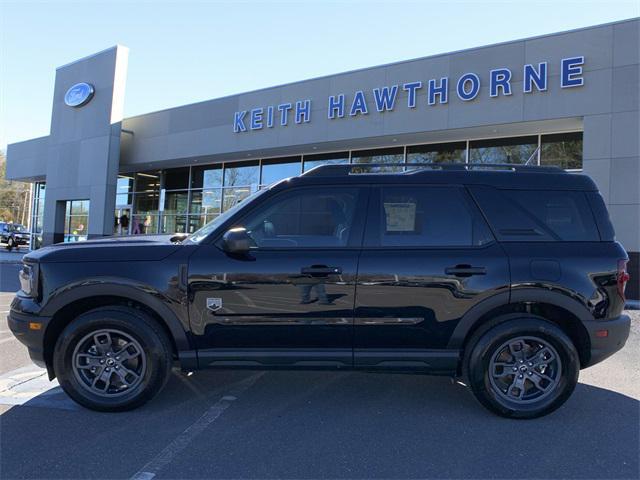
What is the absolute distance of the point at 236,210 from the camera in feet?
13.4

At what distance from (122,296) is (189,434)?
1.19m

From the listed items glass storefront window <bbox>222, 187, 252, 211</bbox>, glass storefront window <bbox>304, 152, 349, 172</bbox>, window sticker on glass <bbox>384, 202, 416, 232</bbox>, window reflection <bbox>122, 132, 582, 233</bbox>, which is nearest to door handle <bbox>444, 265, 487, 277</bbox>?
window sticker on glass <bbox>384, 202, 416, 232</bbox>

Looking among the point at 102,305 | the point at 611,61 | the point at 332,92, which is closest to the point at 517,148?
the point at 611,61

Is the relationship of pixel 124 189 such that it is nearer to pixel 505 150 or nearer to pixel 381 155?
pixel 381 155

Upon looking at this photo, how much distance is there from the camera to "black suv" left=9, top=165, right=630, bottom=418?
12.6 ft

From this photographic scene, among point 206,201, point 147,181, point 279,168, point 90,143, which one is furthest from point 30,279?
point 147,181

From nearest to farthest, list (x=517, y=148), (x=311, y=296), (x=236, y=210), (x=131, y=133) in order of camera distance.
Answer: (x=311, y=296) < (x=236, y=210) < (x=517, y=148) < (x=131, y=133)

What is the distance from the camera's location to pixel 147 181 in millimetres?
22953

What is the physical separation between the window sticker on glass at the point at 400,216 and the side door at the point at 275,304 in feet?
1.07

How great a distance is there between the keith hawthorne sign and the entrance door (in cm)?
908

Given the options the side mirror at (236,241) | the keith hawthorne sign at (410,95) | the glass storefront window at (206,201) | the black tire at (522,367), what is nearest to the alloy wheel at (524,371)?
the black tire at (522,367)

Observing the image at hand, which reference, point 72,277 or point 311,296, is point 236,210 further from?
point 72,277

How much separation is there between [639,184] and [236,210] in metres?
10.1

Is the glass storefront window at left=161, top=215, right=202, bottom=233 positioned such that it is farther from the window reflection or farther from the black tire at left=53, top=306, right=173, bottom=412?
the black tire at left=53, top=306, right=173, bottom=412
